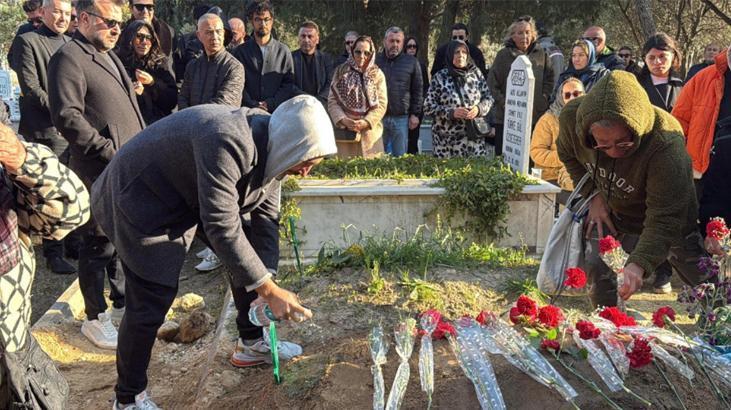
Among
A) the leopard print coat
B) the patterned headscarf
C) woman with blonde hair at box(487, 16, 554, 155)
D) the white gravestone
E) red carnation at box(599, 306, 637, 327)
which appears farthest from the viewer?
woman with blonde hair at box(487, 16, 554, 155)

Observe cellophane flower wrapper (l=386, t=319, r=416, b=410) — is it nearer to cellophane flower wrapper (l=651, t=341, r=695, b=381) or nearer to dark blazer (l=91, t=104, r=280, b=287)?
dark blazer (l=91, t=104, r=280, b=287)

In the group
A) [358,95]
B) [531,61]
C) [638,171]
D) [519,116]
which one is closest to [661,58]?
[519,116]

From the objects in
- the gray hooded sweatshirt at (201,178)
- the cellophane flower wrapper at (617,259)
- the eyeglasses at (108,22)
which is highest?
the eyeglasses at (108,22)

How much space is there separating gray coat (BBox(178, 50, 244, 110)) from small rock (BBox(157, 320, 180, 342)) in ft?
5.95

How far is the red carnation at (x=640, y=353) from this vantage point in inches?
91.4

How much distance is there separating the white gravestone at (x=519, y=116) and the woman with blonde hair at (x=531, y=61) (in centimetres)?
93

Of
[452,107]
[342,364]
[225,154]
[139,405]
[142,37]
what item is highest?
[142,37]

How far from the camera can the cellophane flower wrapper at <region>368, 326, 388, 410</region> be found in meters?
2.33

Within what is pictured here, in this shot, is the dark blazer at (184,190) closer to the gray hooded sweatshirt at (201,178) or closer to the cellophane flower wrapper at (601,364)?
the gray hooded sweatshirt at (201,178)

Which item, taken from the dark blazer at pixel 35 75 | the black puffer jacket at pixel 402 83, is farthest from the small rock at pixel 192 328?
the black puffer jacket at pixel 402 83

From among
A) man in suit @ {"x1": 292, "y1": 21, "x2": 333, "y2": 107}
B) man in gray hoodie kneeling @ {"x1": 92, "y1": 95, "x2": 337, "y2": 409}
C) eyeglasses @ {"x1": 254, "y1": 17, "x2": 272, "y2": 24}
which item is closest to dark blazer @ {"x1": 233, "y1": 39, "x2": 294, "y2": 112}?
eyeglasses @ {"x1": 254, "y1": 17, "x2": 272, "y2": 24}

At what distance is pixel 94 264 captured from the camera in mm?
3631

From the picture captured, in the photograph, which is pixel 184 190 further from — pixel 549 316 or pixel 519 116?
pixel 519 116

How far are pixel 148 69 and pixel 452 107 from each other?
302 cm
